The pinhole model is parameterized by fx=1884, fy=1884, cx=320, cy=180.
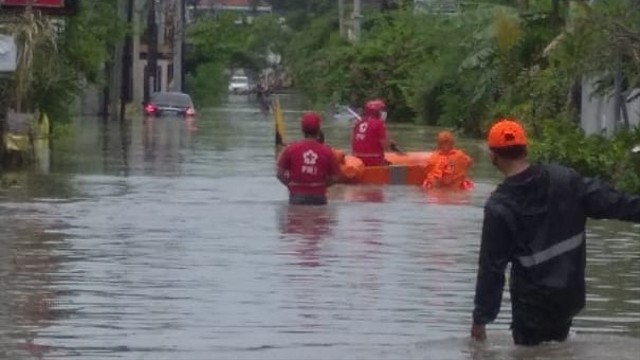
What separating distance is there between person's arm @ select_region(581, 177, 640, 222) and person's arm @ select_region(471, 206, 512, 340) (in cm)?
45

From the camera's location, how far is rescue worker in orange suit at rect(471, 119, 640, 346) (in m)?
9.80

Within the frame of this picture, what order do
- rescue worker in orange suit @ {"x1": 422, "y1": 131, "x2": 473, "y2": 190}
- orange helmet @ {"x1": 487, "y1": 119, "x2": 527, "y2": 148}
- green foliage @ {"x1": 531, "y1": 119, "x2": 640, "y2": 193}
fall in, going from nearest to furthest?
orange helmet @ {"x1": 487, "y1": 119, "x2": 527, "y2": 148}, green foliage @ {"x1": 531, "y1": 119, "x2": 640, "y2": 193}, rescue worker in orange suit @ {"x1": 422, "y1": 131, "x2": 473, "y2": 190}

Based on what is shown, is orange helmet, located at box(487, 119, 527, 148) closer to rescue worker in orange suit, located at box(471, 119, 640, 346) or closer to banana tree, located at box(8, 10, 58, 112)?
rescue worker in orange suit, located at box(471, 119, 640, 346)

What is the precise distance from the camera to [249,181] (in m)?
29.5

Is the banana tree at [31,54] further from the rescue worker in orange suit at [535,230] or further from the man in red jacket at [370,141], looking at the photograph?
the rescue worker in orange suit at [535,230]

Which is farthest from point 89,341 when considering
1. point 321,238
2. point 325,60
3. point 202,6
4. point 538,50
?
point 202,6

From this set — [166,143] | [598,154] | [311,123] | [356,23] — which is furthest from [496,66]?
[356,23]

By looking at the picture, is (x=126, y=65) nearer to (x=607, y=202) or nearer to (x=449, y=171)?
(x=449, y=171)

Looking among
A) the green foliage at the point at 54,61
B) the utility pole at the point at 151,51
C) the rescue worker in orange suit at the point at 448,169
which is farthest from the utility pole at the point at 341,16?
the rescue worker in orange suit at the point at 448,169

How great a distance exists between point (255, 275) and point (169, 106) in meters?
57.9

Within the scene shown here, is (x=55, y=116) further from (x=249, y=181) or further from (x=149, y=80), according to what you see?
(x=149, y=80)

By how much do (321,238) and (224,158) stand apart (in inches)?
709

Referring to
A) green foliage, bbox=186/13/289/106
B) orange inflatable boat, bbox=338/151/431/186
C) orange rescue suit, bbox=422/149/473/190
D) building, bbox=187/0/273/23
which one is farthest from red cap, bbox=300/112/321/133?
building, bbox=187/0/273/23

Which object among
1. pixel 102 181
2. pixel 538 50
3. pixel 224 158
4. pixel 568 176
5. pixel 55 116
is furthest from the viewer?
pixel 538 50
